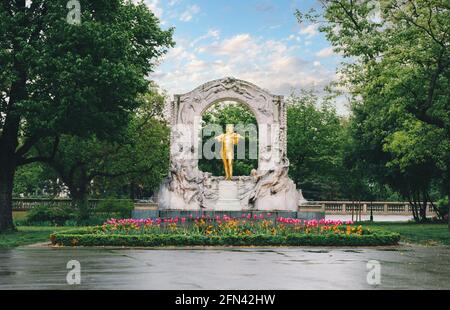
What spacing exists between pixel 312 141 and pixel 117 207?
69.0ft

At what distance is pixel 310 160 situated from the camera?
194ft

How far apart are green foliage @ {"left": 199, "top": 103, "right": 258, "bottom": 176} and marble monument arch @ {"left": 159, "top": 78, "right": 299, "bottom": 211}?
21.9 m

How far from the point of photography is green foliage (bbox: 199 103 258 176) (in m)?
60.6

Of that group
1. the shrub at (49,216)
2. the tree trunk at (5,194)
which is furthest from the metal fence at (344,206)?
the tree trunk at (5,194)

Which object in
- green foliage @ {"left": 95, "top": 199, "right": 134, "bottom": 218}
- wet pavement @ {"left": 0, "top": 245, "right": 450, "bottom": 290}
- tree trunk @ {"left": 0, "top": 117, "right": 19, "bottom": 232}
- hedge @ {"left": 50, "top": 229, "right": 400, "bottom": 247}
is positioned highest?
tree trunk @ {"left": 0, "top": 117, "right": 19, "bottom": 232}

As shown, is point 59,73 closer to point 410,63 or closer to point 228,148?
point 228,148

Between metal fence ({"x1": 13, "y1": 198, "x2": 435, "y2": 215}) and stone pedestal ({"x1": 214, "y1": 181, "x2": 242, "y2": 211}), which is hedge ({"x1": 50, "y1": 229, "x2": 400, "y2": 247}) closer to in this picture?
stone pedestal ({"x1": 214, "y1": 181, "x2": 242, "y2": 211})

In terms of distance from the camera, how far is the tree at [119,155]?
4806cm

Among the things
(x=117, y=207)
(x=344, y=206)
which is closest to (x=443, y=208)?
(x=344, y=206)

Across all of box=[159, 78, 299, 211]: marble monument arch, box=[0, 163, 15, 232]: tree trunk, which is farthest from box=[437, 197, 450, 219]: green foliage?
box=[0, 163, 15, 232]: tree trunk

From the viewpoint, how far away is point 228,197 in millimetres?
36094

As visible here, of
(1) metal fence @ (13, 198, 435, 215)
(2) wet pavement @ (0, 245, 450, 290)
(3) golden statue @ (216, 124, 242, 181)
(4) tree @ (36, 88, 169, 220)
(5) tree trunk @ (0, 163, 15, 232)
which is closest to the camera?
(2) wet pavement @ (0, 245, 450, 290)

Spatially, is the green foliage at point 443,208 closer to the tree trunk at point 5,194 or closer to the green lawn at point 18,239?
the green lawn at point 18,239

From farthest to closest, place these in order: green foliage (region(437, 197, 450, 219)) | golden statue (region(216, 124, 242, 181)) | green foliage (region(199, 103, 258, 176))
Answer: green foliage (region(199, 103, 258, 176)) < green foliage (region(437, 197, 450, 219)) < golden statue (region(216, 124, 242, 181))
